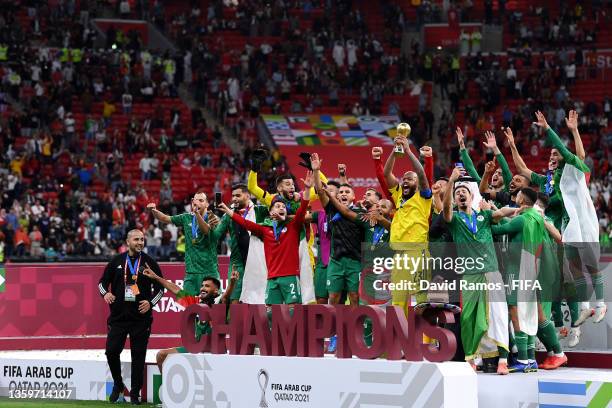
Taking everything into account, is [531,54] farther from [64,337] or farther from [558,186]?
[558,186]

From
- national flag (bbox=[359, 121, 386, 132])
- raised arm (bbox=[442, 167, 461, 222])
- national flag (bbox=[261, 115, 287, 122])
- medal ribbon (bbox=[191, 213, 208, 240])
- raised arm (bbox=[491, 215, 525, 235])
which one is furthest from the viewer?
national flag (bbox=[359, 121, 386, 132])

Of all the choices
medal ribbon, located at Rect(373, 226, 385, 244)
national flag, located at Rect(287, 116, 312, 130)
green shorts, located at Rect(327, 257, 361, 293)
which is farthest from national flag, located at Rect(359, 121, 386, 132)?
green shorts, located at Rect(327, 257, 361, 293)

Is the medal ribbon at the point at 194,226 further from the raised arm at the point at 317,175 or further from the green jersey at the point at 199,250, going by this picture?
the raised arm at the point at 317,175

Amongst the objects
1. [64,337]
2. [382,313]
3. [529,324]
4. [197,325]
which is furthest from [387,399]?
[64,337]

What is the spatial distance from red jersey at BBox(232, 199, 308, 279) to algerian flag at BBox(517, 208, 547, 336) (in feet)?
8.92

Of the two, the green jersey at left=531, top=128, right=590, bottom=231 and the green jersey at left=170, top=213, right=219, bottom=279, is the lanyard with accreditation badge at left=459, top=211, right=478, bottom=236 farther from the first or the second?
the green jersey at left=170, top=213, right=219, bottom=279

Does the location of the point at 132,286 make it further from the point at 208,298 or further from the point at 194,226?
the point at 208,298

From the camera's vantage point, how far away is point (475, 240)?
12883mm

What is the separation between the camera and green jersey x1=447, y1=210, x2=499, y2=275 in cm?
1285

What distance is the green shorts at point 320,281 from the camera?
48.7 feet

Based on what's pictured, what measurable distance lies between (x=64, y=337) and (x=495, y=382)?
1012 cm

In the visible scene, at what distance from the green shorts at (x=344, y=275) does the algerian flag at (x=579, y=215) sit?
2.39 metres

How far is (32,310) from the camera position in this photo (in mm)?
20344

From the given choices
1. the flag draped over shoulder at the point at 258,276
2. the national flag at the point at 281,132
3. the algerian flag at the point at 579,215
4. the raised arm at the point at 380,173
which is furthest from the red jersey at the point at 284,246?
the national flag at the point at 281,132
